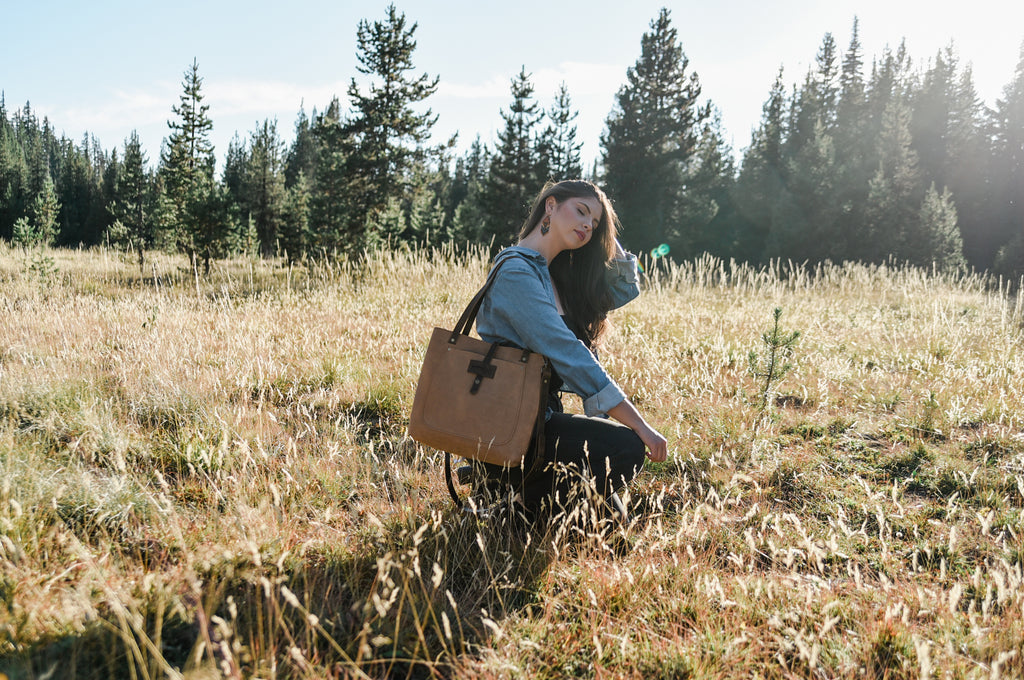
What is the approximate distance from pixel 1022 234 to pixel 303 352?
3469 cm

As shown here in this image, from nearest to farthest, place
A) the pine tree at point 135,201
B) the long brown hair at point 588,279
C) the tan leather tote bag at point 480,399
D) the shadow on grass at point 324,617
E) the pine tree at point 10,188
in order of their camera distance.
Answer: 1. the shadow on grass at point 324,617
2. the tan leather tote bag at point 480,399
3. the long brown hair at point 588,279
4. the pine tree at point 135,201
5. the pine tree at point 10,188

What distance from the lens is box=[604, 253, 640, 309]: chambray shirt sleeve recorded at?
279 centimetres

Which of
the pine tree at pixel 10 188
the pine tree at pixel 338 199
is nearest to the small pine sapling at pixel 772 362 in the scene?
the pine tree at pixel 338 199

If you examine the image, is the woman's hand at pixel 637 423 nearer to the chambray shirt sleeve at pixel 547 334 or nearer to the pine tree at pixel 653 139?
the chambray shirt sleeve at pixel 547 334

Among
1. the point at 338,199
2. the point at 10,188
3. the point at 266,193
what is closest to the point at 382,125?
the point at 338,199

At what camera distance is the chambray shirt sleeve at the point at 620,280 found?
110 inches

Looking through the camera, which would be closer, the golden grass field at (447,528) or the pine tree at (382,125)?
the golden grass field at (447,528)

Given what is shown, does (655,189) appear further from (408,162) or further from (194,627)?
Answer: (194,627)

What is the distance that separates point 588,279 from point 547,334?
75 centimetres

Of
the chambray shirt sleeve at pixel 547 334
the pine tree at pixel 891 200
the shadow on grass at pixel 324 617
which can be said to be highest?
the pine tree at pixel 891 200

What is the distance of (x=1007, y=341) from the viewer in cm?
577

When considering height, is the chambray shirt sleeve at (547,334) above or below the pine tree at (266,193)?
below

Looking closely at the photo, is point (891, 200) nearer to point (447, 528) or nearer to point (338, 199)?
point (338, 199)

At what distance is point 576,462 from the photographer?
228 cm
